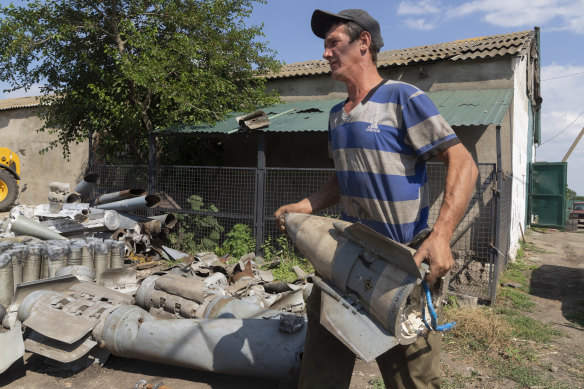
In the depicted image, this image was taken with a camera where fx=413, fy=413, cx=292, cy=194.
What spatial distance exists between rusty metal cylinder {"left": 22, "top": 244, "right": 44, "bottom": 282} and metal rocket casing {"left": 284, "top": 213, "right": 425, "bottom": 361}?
180 inches

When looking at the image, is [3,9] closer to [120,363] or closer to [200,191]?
[200,191]

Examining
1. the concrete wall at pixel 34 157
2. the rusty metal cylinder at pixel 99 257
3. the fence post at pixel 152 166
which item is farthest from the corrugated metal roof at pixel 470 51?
the concrete wall at pixel 34 157

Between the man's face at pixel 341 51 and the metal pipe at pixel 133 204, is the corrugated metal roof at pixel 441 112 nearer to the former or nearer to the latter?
the metal pipe at pixel 133 204

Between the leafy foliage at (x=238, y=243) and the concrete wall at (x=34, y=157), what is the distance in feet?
27.0

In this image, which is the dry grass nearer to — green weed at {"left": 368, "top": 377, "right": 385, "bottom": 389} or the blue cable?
green weed at {"left": 368, "top": 377, "right": 385, "bottom": 389}

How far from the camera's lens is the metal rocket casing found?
1597 mm

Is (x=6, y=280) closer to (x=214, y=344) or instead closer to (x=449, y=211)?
(x=214, y=344)

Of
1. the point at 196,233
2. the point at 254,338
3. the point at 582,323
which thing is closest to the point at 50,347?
the point at 254,338

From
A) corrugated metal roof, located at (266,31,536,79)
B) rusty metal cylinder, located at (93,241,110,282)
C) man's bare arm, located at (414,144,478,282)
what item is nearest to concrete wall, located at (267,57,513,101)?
corrugated metal roof, located at (266,31,536,79)

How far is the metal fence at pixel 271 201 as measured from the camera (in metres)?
6.61

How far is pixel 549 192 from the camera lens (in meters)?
13.6

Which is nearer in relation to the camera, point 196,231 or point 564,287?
point 564,287

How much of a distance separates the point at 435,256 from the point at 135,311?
9.54 ft

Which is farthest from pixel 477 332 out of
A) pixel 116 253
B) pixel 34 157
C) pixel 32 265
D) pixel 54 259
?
pixel 34 157
